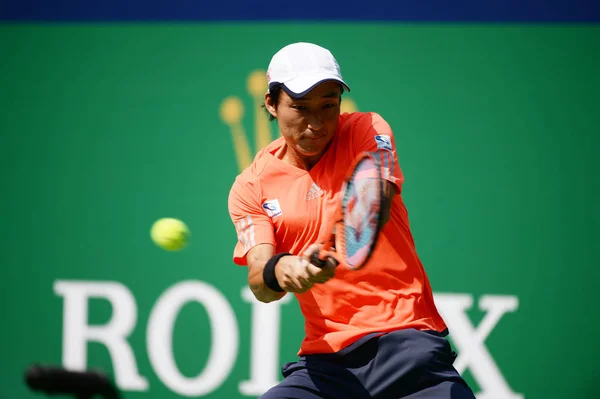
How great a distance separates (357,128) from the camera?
3.23 meters

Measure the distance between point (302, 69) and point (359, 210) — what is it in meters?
0.59

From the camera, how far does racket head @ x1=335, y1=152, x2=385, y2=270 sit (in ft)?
9.31

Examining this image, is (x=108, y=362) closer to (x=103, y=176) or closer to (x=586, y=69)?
(x=103, y=176)

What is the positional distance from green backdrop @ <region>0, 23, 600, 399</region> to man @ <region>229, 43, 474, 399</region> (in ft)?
5.89

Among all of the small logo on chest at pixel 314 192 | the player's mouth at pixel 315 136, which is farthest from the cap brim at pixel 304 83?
the small logo on chest at pixel 314 192

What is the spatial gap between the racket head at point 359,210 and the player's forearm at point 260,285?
0.99 ft

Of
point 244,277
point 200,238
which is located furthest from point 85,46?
point 244,277

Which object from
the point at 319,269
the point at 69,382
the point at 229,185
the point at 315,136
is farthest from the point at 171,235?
the point at 69,382

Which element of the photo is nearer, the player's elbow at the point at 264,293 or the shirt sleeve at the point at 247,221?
the player's elbow at the point at 264,293

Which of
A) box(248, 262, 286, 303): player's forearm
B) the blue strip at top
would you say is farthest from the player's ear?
the blue strip at top

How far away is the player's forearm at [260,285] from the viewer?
300 centimetres

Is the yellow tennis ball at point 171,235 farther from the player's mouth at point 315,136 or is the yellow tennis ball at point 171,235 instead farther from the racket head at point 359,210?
the racket head at point 359,210

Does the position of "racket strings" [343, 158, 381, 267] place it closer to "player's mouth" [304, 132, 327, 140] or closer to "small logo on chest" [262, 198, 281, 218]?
"player's mouth" [304, 132, 327, 140]

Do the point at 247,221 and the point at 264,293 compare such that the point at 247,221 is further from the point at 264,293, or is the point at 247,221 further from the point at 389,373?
the point at 389,373
